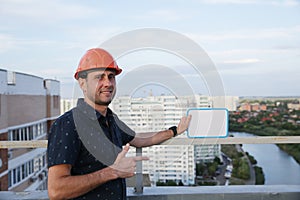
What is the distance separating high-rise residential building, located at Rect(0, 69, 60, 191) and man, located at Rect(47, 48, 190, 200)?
66.0ft

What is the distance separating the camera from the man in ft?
5.91

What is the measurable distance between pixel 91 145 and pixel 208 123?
1008 mm

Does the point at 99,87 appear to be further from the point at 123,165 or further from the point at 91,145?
the point at 123,165

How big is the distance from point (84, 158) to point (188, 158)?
4.06 feet

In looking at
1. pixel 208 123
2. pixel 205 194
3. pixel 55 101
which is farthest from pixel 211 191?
pixel 55 101

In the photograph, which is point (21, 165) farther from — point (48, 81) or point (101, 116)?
point (101, 116)

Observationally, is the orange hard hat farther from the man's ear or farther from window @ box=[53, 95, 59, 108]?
window @ box=[53, 95, 59, 108]

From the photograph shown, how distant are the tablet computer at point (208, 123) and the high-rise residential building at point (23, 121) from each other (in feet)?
64.7

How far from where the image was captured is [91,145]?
6.35 ft

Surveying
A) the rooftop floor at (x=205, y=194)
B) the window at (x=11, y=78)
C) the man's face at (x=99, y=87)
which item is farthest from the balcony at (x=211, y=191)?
the window at (x=11, y=78)

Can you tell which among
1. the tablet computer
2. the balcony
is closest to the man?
the tablet computer

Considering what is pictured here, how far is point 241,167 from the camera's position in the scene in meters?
15.7

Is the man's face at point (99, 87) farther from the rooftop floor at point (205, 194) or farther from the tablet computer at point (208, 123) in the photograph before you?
the rooftop floor at point (205, 194)

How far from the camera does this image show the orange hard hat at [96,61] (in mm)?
1965
